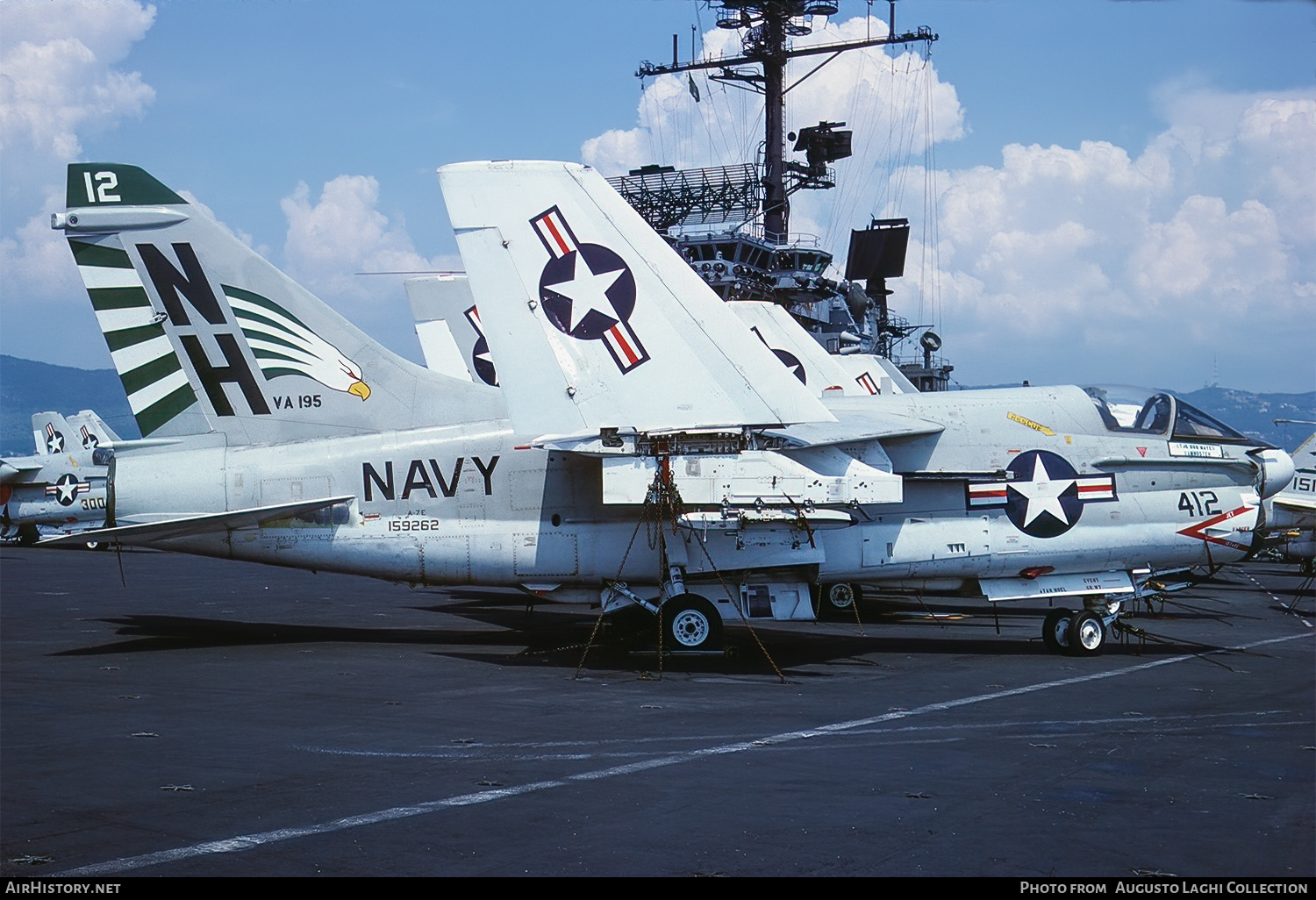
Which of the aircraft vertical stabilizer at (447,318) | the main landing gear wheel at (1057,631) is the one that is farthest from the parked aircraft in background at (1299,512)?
the aircraft vertical stabilizer at (447,318)

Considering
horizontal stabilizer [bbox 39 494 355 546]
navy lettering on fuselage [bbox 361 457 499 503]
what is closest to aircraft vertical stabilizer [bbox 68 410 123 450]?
horizontal stabilizer [bbox 39 494 355 546]

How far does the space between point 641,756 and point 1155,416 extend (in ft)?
35.2

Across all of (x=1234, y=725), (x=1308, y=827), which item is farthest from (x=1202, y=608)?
(x=1308, y=827)

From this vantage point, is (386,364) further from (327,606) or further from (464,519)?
(327,606)

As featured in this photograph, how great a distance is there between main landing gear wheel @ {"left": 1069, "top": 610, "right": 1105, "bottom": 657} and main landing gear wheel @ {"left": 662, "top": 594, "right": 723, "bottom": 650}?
5153 millimetres

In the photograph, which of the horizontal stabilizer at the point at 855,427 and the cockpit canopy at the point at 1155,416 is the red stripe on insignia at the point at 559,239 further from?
the cockpit canopy at the point at 1155,416

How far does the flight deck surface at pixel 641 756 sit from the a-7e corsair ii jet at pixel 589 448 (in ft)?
4.72

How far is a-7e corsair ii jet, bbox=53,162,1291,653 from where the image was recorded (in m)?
15.1

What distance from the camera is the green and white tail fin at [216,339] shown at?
16.1 m

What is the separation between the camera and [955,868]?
258 inches

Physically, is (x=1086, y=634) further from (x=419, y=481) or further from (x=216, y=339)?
(x=216, y=339)

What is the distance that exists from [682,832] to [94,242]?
42.9 feet

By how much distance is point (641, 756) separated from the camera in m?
9.57

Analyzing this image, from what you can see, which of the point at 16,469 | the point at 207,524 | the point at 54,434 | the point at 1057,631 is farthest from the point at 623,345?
the point at 54,434
